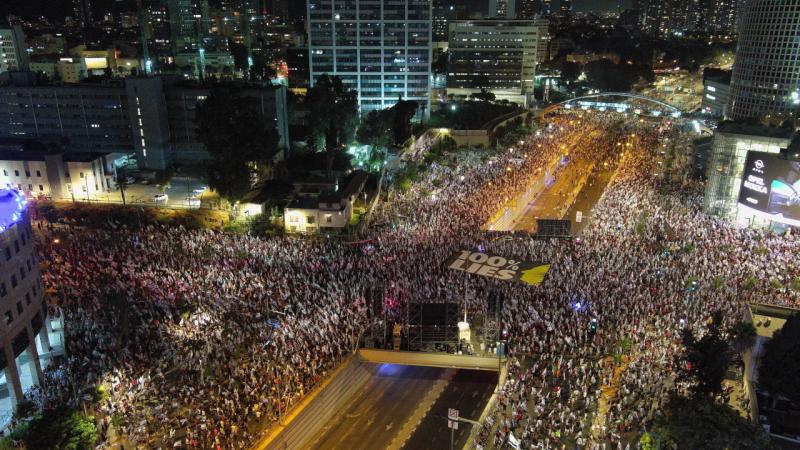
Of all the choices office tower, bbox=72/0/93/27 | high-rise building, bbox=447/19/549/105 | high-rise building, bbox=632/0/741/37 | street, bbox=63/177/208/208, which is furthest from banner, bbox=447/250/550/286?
high-rise building, bbox=632/0/741/37

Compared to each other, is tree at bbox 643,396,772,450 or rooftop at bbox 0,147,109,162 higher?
rooftop at bbox 0,147,109,162

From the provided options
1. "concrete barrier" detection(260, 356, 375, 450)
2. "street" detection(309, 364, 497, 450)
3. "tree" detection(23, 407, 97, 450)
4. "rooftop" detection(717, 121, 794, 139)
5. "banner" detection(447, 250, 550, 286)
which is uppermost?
"rooftop" detection(717, 121, 794, 139)

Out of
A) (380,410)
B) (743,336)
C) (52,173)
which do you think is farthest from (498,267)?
(52,173)

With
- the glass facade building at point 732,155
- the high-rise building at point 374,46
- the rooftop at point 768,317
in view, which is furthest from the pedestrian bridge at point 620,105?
the rooftop at point 768,317

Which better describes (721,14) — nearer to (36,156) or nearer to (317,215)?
(317,215)

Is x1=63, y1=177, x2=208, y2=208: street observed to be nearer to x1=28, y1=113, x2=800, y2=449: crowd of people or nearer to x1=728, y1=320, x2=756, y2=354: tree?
x1=28, y1=113, x2=800, y2=449: crowd of people

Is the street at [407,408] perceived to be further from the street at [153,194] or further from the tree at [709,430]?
the street at [153,194]
